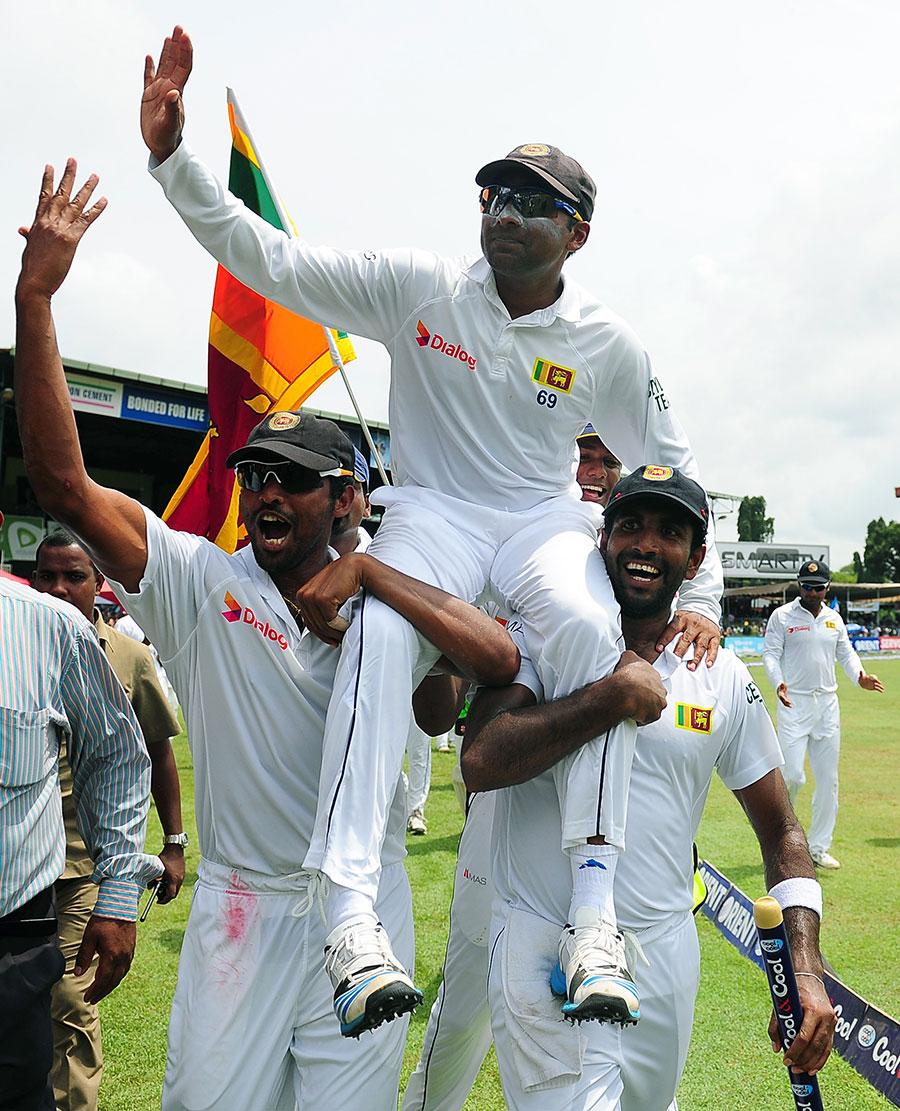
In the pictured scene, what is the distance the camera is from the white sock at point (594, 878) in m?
2.81

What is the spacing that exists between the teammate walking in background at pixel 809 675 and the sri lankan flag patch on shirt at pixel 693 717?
294 inches

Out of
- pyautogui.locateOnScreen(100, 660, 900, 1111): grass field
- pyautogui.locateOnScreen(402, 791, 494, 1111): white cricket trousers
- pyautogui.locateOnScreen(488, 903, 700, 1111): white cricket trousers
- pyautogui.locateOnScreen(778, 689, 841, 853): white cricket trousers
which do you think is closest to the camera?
pyautogui.locateOnScreen(488, 903, 700, 1111): white cricket trousers

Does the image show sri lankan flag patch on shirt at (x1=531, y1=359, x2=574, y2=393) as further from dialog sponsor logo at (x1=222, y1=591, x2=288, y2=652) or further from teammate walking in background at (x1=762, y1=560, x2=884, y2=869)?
teammate walking in background at (x1=762, y1=560, x2=884, y2=869)

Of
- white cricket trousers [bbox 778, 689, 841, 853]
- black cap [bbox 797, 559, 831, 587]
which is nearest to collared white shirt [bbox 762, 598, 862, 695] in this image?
white cricket trousers [bbox 778, 689, 841, 853]

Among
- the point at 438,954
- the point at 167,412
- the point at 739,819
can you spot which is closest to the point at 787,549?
the point at 167,412

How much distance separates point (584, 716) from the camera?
290 centimetres

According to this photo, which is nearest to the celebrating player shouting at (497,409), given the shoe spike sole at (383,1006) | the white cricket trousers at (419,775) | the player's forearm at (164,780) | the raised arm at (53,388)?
the raised arm at (53,388)

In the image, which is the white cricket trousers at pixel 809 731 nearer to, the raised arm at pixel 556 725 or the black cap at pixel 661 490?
the black cap at pixel 661 490

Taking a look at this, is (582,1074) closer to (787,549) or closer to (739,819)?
(739,819)

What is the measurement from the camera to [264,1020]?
2926mm

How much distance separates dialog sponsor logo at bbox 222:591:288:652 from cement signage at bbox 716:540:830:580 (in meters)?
71.2

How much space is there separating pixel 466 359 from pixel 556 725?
1319mm

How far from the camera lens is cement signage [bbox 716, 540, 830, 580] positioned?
72875 millimetres

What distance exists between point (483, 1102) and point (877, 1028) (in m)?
1.98
